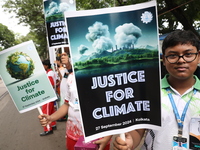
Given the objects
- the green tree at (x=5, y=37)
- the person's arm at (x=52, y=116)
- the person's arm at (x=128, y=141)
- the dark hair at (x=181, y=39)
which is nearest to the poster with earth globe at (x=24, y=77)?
the person's arm at (x=52, y=116)

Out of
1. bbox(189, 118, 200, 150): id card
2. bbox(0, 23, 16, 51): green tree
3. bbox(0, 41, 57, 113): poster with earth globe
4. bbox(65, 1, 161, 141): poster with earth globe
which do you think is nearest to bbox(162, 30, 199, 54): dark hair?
bbox(65, 1, 161, 141): poster with earth globe

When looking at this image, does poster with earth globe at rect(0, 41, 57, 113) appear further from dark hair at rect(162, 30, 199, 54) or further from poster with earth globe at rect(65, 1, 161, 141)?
dark hair at rect(162, 30, 199, 54)

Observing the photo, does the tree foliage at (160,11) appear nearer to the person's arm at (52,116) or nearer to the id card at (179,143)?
the person's arm at (52,116)

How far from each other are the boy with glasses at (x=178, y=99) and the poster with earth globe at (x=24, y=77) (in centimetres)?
125

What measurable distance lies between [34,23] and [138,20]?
17.6 metres

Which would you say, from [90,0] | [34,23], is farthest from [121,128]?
[34,23]

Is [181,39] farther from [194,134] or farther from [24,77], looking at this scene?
[24,77]

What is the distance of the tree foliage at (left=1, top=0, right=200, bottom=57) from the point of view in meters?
6.07

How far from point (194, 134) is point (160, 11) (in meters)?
6.25

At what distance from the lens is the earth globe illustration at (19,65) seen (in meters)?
2.10

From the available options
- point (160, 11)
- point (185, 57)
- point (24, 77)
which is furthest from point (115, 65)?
point (160, 11)

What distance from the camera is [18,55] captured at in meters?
2.11

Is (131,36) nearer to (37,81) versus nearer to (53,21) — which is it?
(37,81)

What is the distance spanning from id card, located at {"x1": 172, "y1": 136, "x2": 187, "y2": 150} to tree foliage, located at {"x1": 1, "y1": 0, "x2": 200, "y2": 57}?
11.9 feet
